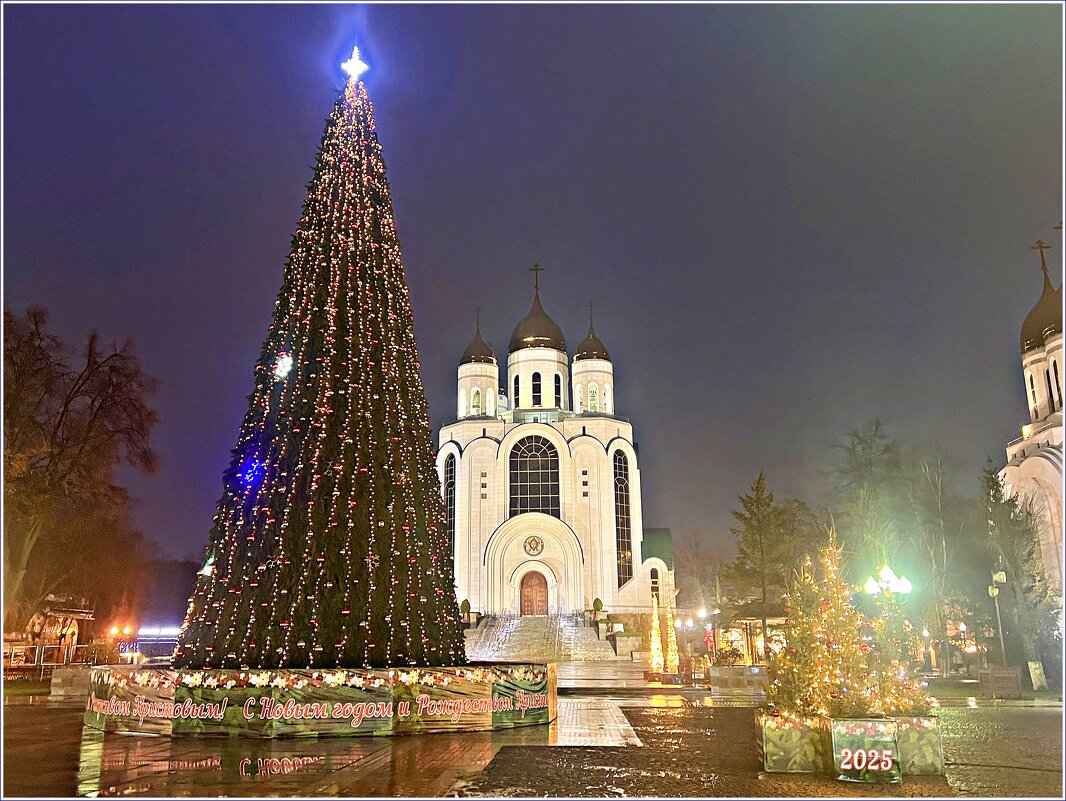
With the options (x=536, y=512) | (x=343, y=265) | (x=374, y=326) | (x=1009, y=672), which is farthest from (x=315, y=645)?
(x=536, y=512)

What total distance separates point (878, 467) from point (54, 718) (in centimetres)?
3131

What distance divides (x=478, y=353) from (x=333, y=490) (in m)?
37.9

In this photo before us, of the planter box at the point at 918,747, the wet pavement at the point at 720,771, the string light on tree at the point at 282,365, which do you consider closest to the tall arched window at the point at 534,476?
the string light on tree at the point at 282,365

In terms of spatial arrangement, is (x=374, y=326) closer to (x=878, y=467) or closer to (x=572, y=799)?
(x=572, y=799)

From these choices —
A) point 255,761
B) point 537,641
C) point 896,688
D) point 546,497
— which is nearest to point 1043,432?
point 546,497

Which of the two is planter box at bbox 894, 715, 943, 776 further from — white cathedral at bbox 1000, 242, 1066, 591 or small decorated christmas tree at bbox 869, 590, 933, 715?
white cathedral at bbox 1000, 242, 1066, 591

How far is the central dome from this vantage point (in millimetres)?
48375

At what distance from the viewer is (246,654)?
10539mm

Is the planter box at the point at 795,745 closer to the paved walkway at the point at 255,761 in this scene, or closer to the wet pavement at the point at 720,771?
the wet pavement at the point at 720,771

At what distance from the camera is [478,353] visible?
4878 centimetres

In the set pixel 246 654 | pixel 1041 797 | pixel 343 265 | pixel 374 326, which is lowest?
pixel 1041 797

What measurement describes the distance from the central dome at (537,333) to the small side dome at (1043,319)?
2434 cm

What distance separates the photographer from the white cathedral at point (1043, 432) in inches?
1390

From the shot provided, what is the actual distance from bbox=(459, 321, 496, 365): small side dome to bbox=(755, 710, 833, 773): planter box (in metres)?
41.4
